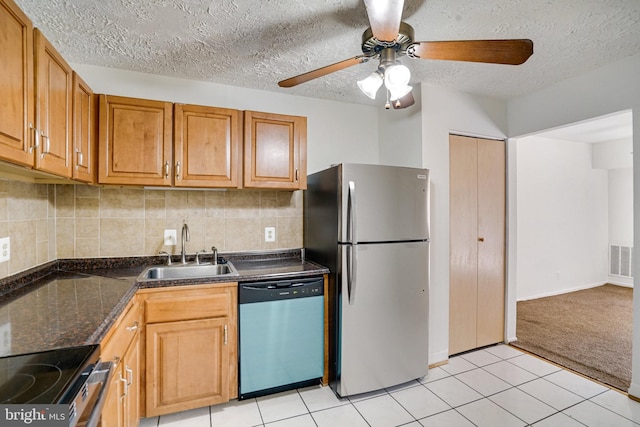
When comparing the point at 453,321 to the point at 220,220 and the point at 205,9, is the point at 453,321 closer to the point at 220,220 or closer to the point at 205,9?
the point at 220,220

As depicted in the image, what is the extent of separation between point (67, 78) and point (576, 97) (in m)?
3.46

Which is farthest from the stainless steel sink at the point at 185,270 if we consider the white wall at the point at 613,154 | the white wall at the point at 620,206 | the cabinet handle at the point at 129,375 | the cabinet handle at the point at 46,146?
the white wall at the point at 620,206

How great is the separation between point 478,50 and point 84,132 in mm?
2184

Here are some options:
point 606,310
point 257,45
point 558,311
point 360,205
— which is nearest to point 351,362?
point 360,205

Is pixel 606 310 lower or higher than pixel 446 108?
lower

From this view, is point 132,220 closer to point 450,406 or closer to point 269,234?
point 269,234

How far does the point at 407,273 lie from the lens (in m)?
2.26

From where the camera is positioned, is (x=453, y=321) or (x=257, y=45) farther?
(x=453, y=321)

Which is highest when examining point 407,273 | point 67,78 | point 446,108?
point 446,108

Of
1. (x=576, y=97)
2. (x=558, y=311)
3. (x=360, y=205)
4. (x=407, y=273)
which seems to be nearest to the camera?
(x=360, y=205)

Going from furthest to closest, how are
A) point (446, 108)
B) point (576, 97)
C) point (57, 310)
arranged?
point (446, 108) < point (576, 97) < point (57, 310)

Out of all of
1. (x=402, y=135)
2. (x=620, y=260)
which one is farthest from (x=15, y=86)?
(x=620, y=260)

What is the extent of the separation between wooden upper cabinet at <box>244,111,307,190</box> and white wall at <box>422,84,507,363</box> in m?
1.04

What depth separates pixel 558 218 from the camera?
461 cm
